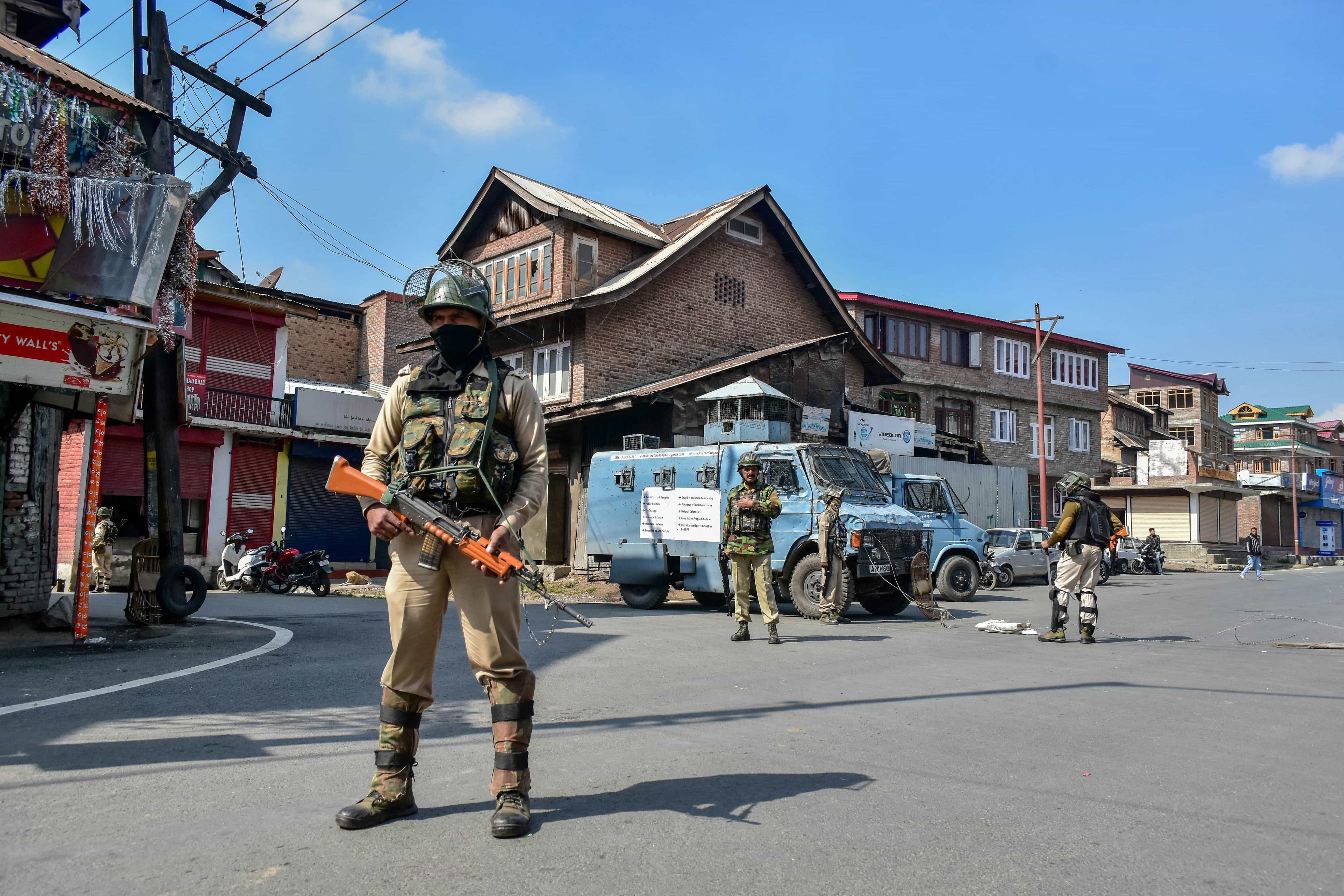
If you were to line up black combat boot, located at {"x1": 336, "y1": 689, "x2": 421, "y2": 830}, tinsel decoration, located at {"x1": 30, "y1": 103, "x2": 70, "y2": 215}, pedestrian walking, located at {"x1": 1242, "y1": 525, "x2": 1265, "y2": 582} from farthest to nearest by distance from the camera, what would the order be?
pedestrian walking, located at {"x1": 1242, "y1": 525, "x2": 1265, "y2": 582} < tinsel decoration, located at {"x1": 30, "y1": 103, "x2": 70, "y2": 215} < black combat boot, located at {"x1": 336, "y1": 689, "x2": 421, "y2": 830}

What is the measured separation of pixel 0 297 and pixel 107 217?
4.72 feet

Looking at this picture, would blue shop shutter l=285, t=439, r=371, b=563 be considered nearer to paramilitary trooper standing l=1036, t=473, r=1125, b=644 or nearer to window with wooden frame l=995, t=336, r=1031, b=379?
paramilitary trooper standing l=1036, t=473, r=1125, b=644

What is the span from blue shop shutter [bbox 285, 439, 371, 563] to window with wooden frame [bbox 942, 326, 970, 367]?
2199cm

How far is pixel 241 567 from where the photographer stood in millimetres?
20297

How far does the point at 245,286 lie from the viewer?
82.6 feet

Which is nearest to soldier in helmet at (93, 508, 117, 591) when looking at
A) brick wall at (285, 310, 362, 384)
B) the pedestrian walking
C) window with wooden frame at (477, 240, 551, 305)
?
window with wooden frame at (477, 240, 551, 305)

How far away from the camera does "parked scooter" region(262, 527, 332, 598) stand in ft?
63.8

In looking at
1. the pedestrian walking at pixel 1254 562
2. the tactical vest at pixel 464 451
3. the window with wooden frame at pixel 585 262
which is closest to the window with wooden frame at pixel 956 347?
the pedestrian walking at pixel 1254 562

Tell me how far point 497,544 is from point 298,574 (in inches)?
682

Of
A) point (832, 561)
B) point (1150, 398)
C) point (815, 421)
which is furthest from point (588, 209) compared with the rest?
point (1150, 398)

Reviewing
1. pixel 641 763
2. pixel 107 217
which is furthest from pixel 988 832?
pixel 107 217

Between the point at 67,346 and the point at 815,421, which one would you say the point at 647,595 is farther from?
the point at 815,421

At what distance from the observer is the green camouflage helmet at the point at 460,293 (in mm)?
4078

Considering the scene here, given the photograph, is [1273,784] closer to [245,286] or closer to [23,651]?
[23,651]
